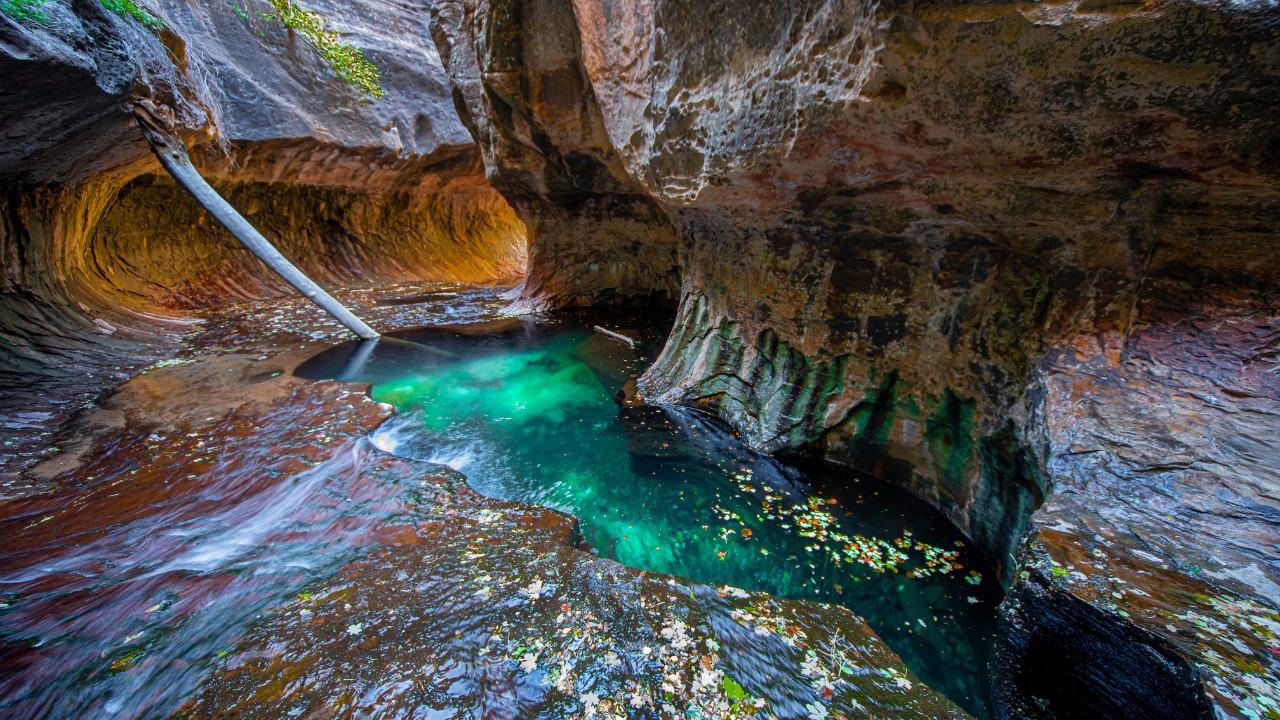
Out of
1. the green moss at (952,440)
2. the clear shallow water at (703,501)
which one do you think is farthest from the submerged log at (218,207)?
the green moss at (952,440)

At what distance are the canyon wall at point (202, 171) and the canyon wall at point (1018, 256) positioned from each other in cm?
545

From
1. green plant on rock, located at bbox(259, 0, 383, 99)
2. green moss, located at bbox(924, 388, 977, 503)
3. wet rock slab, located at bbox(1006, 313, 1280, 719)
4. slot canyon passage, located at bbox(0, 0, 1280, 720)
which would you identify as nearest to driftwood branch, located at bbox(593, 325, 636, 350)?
slot canyon passage, located at bbox(0, 0, 1280, 720)

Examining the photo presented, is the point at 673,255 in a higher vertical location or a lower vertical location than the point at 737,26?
lower

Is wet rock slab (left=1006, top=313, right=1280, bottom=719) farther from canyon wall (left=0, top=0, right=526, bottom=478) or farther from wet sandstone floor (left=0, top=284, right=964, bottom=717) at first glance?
canyon wall (left=0, top=0, right=526, bottom=478)

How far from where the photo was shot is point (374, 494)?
388cm

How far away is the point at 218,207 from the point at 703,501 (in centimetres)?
922

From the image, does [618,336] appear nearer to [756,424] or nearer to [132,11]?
[756,424]

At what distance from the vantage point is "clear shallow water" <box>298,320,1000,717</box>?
320 cm

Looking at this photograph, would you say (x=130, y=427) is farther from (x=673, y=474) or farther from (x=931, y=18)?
(x=931, y=18)

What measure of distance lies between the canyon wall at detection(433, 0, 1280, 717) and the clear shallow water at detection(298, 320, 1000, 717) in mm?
387

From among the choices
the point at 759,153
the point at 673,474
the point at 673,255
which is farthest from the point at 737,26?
the point at 673,255

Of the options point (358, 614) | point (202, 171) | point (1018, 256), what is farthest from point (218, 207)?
point (1018, 256)

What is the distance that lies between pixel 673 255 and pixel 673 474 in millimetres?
5924

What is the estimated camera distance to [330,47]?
432 inches
